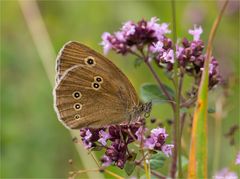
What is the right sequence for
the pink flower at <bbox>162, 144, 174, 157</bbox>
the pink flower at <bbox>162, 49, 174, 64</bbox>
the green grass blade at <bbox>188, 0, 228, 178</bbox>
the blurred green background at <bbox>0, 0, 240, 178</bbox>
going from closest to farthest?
1. the green grass blade at <bbox>188, 0, 228, 178</bbox>
2. the pink flower at <bbox>162, 144, 174, 157</bbox>
3. the pink flower at <bbox>162, 49, 174, 64</bbox>
4. the blurred green background at <bbox>0, 0, 240, 178</bbox>

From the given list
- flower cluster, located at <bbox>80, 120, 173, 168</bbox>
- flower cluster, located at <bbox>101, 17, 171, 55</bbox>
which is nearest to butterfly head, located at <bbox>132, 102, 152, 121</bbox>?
flower cluster, located at <bbox>80, 120, 173, 168</bbox>

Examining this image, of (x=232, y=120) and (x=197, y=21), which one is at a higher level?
(x=197, y=21)

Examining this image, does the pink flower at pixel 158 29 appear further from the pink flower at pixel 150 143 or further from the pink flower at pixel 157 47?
the pink flower at pixel 150 143

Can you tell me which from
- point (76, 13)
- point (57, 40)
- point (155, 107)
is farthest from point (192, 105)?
point (76, 13)

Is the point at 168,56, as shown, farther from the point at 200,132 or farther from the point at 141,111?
the point at 200,132

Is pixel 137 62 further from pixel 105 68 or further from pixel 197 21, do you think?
pixel 197 21

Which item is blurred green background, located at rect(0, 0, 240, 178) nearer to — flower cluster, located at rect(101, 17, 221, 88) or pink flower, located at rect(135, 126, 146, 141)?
flower cluster, located at rect(101, 17, 221, 88)

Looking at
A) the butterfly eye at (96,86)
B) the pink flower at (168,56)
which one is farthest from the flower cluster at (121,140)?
the pink flower at (168,56)
